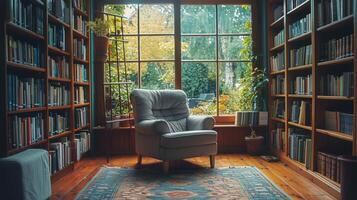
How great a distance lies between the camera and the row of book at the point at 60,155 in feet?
12.0

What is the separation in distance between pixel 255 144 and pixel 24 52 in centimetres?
330

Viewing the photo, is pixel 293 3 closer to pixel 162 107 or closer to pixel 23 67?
pixel 162 107

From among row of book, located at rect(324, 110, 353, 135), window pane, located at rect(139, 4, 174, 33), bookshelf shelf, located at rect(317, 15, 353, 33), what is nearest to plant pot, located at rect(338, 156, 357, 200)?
row of book, located at rect(324, 110, 353, 135)

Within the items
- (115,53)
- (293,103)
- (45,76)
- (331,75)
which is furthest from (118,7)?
(331,75)

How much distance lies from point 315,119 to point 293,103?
0.84 m

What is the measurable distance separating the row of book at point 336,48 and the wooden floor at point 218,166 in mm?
1223

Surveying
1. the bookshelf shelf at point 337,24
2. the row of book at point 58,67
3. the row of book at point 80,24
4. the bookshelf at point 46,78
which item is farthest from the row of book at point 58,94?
the bookshelf shelf at point 337,24

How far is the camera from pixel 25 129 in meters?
3.08

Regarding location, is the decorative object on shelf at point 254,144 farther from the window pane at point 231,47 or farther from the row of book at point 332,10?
the row of book at point 332,10

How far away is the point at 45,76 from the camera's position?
3.55 metres

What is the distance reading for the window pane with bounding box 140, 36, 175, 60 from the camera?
5.53 m

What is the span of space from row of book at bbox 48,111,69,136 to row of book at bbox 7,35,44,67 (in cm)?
65

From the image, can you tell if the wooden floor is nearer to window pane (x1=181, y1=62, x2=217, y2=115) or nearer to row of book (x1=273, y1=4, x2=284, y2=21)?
window pane (x1=181, y1=62, x2=217, y2=115)

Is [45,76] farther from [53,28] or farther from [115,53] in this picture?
[115,53]
